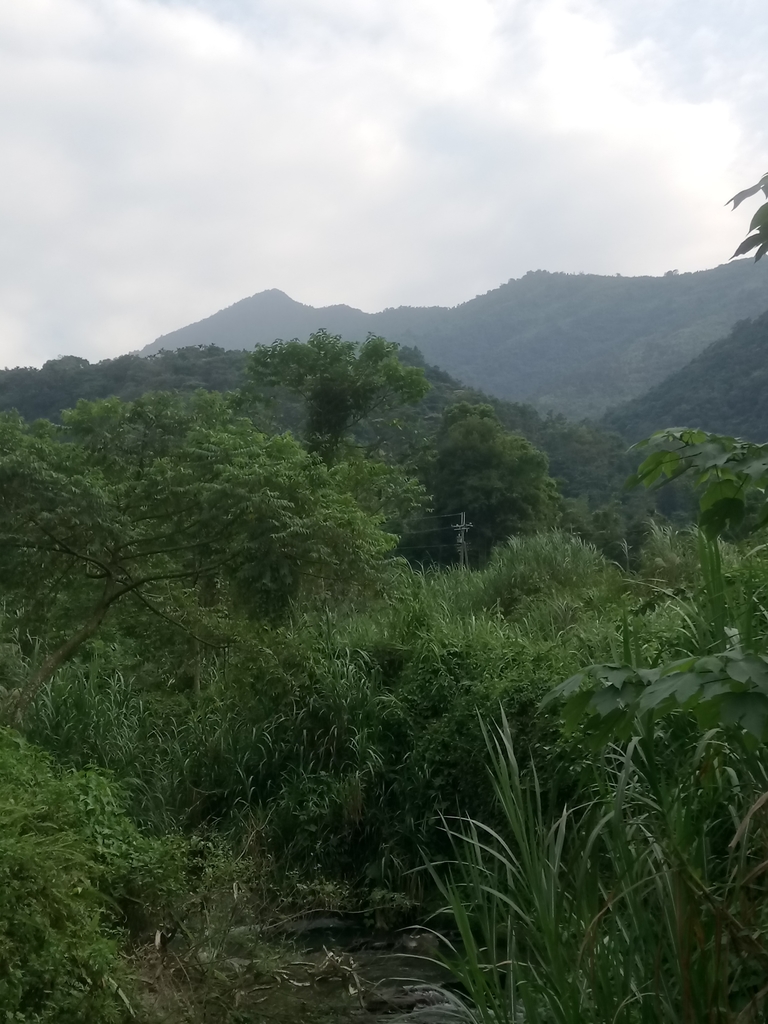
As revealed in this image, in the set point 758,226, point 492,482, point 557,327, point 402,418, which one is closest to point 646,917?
point 758,226

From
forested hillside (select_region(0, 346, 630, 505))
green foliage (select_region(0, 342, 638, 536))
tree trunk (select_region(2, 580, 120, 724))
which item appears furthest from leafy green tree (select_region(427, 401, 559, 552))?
tree trunk (select_region(2, 580, 120, 724))

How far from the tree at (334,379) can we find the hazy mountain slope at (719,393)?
5388 millimetres

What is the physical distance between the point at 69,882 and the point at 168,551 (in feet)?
11.5

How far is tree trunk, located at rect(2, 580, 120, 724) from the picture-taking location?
19.9 ft

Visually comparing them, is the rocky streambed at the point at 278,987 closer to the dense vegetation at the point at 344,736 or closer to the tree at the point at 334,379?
the dense vegetation at the point at 344,736

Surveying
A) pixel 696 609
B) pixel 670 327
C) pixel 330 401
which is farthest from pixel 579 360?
pixel 696 609

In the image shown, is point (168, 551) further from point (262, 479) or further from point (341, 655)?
point (341, 655)

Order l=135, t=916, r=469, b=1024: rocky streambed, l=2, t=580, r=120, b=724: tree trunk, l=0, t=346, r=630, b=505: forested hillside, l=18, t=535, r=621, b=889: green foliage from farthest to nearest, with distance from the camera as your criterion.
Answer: l=0, t=346, r=630, b=505: forested hillside < l=18, t=535, r=621, b=889: green foliage < l=2, t=580, r=120, b=724: tree trunk < l=135, t=916, r=469, b=1024: rocky streambed

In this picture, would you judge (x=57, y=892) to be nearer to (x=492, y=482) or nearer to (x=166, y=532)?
(x=166, y=532)

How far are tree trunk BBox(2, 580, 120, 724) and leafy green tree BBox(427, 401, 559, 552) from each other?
14.4m

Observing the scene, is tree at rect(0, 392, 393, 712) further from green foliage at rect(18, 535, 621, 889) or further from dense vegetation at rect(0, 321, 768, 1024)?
green foliage at rect(18, 535, 621, 889)

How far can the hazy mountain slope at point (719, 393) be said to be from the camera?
22.1 metres

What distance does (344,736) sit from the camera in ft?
23.8

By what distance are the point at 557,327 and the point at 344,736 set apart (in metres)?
59.5
